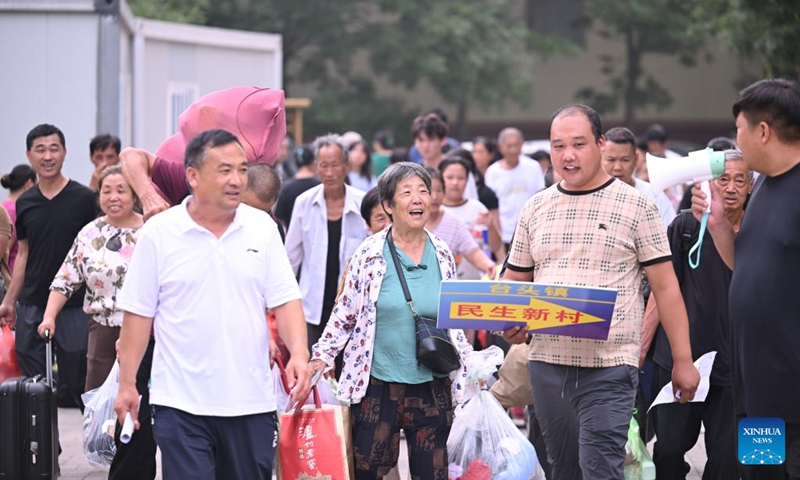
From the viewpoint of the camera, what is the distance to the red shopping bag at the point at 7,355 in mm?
8430

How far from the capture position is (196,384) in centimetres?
518

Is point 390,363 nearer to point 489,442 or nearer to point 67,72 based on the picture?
point 489,442

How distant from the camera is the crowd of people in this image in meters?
5.17

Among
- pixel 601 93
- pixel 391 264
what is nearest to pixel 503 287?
pixel 391 264

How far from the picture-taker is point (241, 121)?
22.6ft

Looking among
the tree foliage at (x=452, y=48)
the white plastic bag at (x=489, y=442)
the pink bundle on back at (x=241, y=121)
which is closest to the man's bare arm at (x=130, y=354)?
the pink bundle on back at (x=241, y=121)

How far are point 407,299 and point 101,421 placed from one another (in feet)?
6.28

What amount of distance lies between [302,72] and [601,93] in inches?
394

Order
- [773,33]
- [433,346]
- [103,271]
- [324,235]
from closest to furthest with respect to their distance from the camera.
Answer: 1. [433,346]
2. [103,271]
3. [324,235]
4. [773,33]

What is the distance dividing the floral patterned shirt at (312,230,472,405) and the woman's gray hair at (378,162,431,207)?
0.73ft

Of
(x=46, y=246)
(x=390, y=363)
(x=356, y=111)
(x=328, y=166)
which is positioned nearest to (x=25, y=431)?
(x=46, y=246)

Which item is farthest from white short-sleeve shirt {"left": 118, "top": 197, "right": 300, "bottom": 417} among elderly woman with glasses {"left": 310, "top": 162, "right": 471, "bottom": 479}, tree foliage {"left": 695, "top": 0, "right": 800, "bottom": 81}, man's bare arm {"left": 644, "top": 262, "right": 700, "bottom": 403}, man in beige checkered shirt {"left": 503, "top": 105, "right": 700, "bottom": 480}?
tree foliage {"left": 695, "top": 0, "right": 800, "bottom": 81}

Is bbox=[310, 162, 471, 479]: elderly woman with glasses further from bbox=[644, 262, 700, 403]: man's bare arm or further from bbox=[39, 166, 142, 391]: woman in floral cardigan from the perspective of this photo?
bbox=[39, 166, 142, 391]: woman in floral cardigan

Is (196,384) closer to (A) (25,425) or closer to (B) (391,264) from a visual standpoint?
(B) (391,264)
